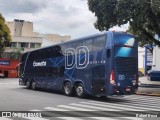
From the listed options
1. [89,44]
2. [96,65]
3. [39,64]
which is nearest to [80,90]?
[96,65]

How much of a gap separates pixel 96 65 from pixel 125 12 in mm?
5535

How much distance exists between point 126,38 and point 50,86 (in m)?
7.78

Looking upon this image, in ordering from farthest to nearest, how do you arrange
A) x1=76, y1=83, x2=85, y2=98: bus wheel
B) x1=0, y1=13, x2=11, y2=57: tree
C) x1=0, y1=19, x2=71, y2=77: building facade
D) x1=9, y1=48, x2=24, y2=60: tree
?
x1=9, y1=48, x2=24, y2=60: tree, x1=0, y1=13, x2=11, y2=57: tree, x1=0, y1=19, x2=71, y2=77: building facade, x1=76, y1=83, x2=85, y2=98: bus wheel

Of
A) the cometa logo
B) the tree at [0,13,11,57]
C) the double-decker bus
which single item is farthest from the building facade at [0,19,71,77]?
the double-decker bus

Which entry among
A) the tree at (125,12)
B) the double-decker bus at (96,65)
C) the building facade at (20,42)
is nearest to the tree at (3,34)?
the building facade at (20,42)

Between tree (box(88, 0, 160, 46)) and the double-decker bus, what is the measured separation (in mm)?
3653

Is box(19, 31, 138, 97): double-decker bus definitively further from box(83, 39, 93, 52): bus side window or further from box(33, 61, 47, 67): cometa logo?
Answer: box(33, 61, 47, 67): cometa logo

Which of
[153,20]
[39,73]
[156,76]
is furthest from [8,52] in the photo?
[153,20]

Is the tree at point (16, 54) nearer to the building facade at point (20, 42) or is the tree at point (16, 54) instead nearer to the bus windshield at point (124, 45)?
the building facade at point (20, 42)

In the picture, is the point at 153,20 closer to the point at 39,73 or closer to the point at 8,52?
the point at 39,73

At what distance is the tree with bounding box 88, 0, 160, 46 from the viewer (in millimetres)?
21500

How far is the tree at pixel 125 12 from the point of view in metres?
A: 21.5

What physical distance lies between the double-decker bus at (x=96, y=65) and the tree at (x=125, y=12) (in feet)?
12.0

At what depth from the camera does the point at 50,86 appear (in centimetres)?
2369
